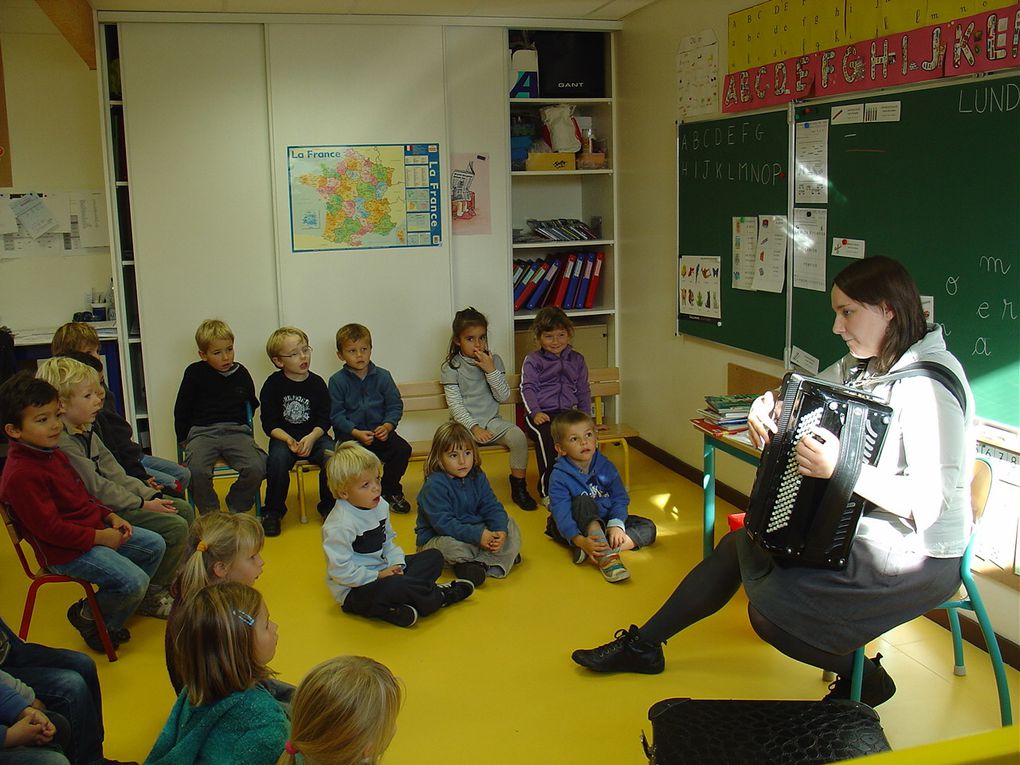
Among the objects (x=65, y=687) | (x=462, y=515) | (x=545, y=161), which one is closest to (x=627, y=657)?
(x=462, y=515)

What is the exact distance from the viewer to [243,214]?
17.7 ft

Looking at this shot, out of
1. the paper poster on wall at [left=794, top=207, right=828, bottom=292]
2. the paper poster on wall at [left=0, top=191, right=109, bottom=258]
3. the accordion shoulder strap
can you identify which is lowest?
the accordion shoulder strap

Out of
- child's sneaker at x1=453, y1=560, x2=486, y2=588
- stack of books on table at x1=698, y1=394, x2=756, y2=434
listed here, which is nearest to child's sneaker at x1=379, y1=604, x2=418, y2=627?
child's sneaker at x1=453, y1=560, x2=486, y2=588

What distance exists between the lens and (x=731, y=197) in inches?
181

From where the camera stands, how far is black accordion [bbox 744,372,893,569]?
8.09 feet

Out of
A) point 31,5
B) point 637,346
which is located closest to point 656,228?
point 637,346

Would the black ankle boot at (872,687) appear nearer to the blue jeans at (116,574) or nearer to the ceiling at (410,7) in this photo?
the blue jeans at (116,574)

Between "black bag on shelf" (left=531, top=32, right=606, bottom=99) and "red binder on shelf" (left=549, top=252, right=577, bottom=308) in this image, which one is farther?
"red binder on shelf" (left=549, top=252, right=577, bottom=308)

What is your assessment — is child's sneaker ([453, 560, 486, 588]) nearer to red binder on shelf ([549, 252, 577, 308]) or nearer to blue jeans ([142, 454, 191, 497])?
blue jeans ([142, 454, 191, 497])

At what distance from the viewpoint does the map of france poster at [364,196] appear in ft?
17.8

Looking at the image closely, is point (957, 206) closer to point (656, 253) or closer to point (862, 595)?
point (862, 595)

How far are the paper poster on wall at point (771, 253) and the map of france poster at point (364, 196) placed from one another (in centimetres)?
195

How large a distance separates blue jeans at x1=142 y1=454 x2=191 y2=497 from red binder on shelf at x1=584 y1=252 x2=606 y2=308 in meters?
2.59

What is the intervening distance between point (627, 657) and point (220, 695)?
55.7 inches
